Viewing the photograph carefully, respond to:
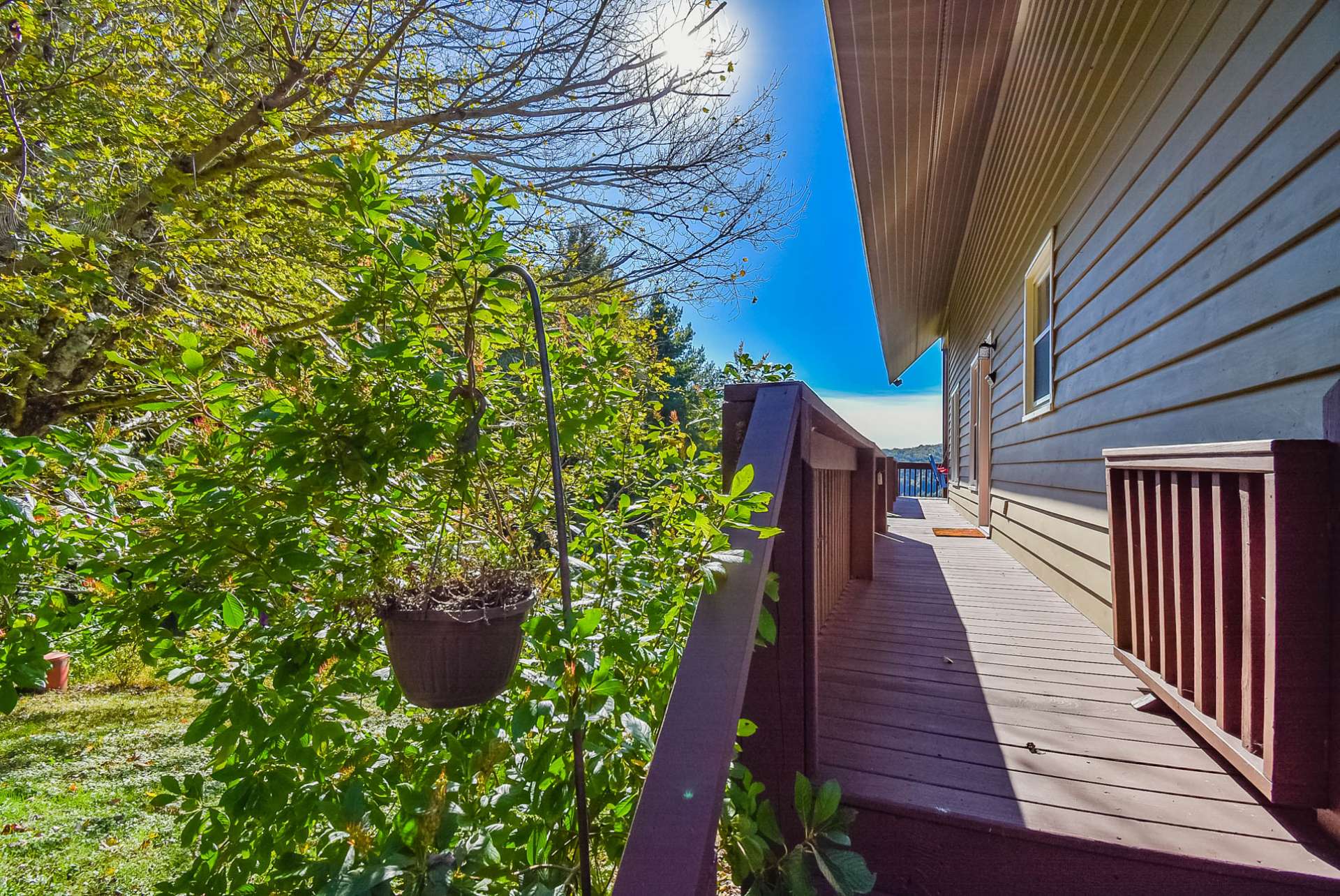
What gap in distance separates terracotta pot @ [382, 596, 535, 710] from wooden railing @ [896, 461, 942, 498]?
1632 cm

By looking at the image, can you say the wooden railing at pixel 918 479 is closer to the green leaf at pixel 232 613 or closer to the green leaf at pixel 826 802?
the green leaf at pixel 826 802

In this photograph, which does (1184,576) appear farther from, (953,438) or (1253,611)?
(953,438)

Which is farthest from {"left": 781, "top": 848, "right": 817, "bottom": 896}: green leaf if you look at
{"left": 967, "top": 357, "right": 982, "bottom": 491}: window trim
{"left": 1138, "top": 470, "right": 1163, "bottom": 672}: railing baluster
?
{"left": 967, "top": 357, "right": 982, "bottom": 491}: window trim

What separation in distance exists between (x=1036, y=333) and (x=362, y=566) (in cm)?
486

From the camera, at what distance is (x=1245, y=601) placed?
4.38 feet

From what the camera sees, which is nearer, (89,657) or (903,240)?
(89,657)

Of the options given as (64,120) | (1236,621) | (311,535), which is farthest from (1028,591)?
(64,120)

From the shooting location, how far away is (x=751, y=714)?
1412 millimetres

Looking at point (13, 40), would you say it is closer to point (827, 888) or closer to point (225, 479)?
point (225, 479)

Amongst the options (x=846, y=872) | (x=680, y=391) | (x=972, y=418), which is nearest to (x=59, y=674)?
(x=680, y=391)

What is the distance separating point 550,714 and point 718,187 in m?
4.42

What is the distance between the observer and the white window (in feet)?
13.3

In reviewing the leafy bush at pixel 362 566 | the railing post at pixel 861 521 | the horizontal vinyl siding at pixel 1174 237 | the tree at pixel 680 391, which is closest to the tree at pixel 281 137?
the tree at pixel 680 391

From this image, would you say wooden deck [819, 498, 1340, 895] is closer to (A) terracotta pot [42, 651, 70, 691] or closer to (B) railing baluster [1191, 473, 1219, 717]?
(B) railing baluster [1191, 473, 1219, 717]
